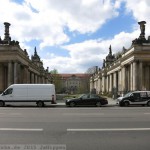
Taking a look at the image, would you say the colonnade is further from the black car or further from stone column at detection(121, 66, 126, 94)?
the black car

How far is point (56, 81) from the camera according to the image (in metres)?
155

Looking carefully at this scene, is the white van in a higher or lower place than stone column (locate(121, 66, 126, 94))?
lower

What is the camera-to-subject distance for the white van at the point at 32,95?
37594mm

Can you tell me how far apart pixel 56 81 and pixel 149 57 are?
92.5 metres

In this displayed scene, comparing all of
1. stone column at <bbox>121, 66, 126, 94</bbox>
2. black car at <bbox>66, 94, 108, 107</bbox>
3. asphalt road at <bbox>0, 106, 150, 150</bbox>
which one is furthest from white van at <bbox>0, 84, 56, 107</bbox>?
stone column at <bbox>121, 66, 126, 94</bbox>

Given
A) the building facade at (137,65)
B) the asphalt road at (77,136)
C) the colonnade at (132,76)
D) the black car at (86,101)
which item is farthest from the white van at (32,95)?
the colonnade at (132,76)

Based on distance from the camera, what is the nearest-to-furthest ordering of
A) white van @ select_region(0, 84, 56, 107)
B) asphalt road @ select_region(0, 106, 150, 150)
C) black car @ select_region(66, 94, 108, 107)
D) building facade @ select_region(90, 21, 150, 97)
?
1. asphalt road @ select_region(0, 106, 150, 150)
2. white van @ select_region(0, 84, 56, 107)
3. black car @ select_region(66, 94, 108, 107)
4. building facade @ select_region(90, 21, 150, 97)

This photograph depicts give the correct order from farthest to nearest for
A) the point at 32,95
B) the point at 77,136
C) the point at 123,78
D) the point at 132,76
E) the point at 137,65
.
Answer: the point at 123,78 < the point at 132,76 < the point at 137,65 < the point at 32,95 < the point at 77,136

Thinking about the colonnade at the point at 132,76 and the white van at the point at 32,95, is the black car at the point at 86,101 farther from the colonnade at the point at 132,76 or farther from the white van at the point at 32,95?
the colonnade at the point at 132,76

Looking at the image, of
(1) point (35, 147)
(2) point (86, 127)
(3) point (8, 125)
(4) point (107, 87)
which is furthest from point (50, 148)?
(4) point (107, 87)

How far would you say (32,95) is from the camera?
3772cm

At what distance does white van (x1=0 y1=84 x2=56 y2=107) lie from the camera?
37594 millimetres

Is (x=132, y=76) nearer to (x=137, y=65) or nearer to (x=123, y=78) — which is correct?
(x=137, y=65)

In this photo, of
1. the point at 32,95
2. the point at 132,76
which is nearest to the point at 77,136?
the point at 32,95
